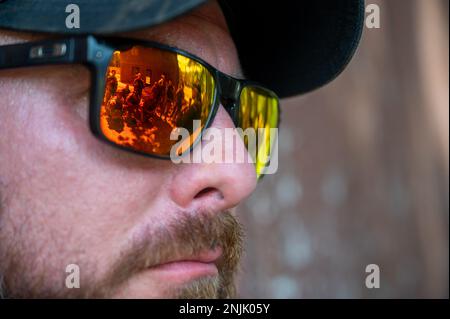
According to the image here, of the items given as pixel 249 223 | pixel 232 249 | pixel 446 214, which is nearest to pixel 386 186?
pixel 446 214

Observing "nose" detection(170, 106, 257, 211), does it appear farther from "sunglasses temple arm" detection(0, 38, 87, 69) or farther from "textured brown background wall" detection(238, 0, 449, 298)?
"textured brown background wall" detection(238, 0, 449, 298)

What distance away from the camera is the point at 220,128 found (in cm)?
141

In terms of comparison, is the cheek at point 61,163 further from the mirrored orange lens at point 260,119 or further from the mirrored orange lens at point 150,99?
the mirrored orange lens at point 260,119

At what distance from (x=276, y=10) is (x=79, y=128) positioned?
2.46ft

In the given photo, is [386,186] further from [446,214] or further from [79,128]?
[79,128]

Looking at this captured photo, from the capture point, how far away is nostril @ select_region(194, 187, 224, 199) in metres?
1.37

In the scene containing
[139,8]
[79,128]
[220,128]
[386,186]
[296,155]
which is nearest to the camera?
[139,8]

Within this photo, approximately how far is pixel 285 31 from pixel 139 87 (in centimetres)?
66
